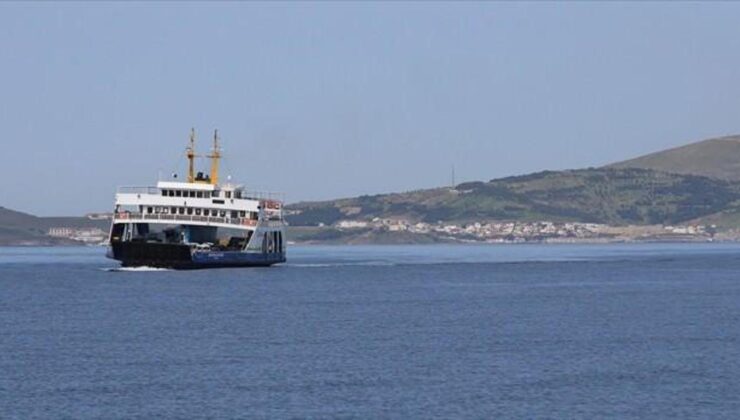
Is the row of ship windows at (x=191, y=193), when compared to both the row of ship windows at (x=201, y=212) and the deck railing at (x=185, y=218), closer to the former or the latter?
the row of ship windows at (x=201, y=212)

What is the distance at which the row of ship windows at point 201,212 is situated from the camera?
143m

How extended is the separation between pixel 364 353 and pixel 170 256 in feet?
235

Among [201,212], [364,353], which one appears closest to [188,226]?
[201,212]

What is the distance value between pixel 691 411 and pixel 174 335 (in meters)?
31.8

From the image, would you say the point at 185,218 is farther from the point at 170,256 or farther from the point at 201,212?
the point at 170,256

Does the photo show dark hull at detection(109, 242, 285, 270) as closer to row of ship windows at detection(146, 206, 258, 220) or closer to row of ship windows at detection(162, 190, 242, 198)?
row of ship windows at detection(146, 206, 258, 220)

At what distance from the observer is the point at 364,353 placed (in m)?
69.6

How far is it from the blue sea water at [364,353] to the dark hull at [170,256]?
47.1 feet

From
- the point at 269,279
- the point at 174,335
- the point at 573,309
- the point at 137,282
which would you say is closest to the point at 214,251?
the point at 269,279

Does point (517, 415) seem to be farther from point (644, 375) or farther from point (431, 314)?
point (431, 314)

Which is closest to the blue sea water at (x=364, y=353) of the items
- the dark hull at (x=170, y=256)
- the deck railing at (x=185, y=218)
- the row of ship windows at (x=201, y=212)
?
the dark hull at (x=170, y=256)

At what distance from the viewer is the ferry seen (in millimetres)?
140625

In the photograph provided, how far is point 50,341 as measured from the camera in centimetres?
7500

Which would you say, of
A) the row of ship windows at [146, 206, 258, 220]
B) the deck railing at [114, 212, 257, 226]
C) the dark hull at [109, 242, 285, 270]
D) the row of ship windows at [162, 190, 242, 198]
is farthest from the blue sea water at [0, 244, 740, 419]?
the row of ship windows at [162, 190, 242, 198]
